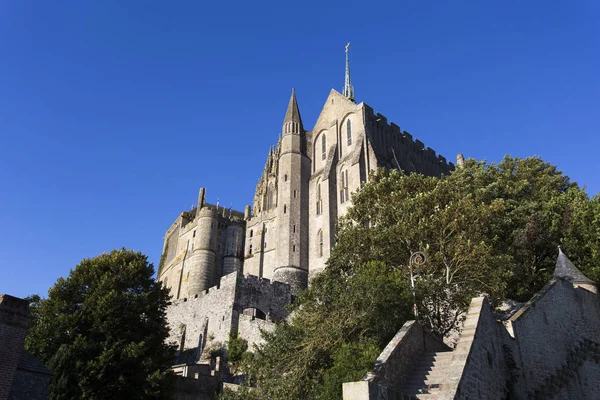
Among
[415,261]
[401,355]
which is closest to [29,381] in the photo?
[401,355]

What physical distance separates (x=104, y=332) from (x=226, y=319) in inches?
480

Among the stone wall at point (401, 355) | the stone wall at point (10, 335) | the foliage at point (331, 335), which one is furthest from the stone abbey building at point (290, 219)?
the stone wall at point (10, 335)

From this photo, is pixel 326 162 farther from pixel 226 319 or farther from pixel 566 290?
pixel 566 290

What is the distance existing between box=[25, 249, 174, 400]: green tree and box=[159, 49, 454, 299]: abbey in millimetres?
19132

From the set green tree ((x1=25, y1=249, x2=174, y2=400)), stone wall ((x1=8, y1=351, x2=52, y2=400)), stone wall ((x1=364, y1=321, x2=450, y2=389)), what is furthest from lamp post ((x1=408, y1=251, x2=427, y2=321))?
stone wall ((x1=8, y1=351, x2=52, y2=400))

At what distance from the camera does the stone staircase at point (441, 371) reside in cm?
1226

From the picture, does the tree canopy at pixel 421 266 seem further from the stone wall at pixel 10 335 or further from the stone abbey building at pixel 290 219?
the stone abbey building at pixel 290 219

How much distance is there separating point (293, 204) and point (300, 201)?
0.69 m

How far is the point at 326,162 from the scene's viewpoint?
46.8 meters

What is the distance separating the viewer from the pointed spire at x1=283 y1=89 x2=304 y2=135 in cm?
5012

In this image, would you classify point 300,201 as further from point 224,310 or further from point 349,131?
point 224,310

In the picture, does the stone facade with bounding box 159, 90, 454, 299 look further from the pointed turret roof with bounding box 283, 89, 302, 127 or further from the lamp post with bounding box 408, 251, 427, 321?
the lamp post with bounding box 408, 251, 427, 321

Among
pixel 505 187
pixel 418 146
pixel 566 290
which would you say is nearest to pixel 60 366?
pixel 566 290

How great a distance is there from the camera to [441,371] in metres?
13.5
